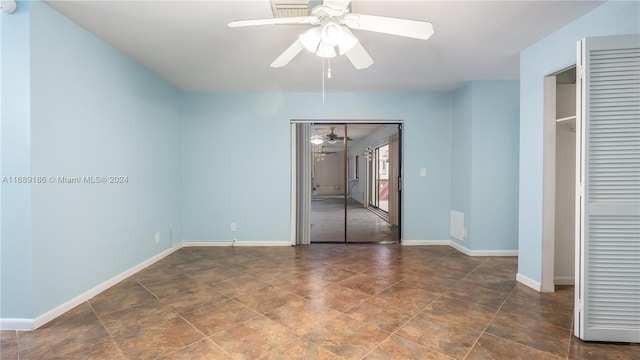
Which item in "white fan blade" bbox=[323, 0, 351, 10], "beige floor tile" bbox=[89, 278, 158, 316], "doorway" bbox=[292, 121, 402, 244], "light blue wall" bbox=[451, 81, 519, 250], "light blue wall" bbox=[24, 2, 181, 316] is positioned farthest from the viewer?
"doorway" bbox=[292, 121, 402, 244]

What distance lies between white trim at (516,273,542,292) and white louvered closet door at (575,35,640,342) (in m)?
0.91

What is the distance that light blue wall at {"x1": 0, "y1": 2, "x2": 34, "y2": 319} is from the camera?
2086 millimetres

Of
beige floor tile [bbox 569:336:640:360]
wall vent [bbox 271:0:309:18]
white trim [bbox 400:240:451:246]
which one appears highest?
wall vent [bbox 271:0:309:18]

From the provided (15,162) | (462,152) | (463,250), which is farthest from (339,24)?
(463,250)

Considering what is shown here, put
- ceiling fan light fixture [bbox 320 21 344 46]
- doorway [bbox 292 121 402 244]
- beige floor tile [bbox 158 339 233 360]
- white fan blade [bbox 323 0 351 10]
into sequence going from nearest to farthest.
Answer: white fan blade [bbox 323 0 351 10] → ceiling fan light fixture [bbox 320 21 344 46] → beige floor tile [bbox 158 339 233 360] → doorway [bbox 292 121 402 244]

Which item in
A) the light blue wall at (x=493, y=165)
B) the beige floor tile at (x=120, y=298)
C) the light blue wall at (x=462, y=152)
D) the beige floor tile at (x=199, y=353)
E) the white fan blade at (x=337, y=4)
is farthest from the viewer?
the light blue wall at (x=462, y=152)

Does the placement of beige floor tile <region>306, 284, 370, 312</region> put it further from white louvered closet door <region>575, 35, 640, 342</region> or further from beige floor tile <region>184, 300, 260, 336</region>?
white louvered closet door <region>575, 35, 640, 342</region>

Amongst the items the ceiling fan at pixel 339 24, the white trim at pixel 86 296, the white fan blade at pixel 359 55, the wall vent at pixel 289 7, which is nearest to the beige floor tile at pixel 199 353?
the white trim at pixel 86 296

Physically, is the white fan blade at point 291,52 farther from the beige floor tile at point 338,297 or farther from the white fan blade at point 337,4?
the beige floor tile at point 338,297

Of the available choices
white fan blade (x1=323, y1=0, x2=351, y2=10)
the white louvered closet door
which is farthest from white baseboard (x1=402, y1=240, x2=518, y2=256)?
white fan blade (x1=323, y1=0, x2=351, y2=10)

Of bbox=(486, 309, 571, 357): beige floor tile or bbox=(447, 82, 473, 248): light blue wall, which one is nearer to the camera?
bbox=(486, 309, 571, 357): beige floor tile

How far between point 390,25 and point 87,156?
9.61 ft

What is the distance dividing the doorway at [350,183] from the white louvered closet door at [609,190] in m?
2.86

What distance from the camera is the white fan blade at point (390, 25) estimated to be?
159cm
